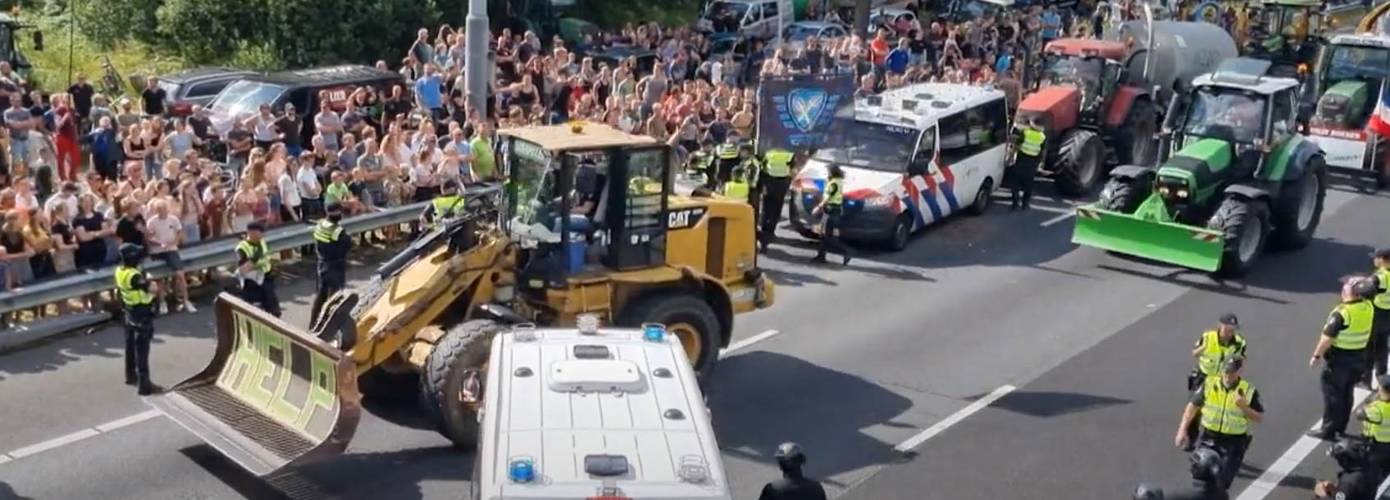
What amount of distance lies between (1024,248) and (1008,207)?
238 cm

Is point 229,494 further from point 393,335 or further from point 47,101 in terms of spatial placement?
point 47,101

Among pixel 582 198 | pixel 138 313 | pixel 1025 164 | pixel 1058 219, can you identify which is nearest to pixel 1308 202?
pixel 1058 219

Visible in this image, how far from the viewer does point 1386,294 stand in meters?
14.1

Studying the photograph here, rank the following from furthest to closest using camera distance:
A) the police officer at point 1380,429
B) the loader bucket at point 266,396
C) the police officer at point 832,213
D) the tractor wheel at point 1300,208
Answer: the tractor wheel at point 1300,208, the police officer at point 832,213, the police officer at point 1380,429, the loader bucket at point 266,396

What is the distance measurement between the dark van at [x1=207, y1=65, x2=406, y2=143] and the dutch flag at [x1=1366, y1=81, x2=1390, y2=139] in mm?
14967

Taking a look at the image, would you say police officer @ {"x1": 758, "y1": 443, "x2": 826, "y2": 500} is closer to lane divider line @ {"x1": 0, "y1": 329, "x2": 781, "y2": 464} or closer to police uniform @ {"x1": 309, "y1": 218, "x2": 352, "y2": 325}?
lane divider line @ {"x1": 0, "y1": 329, "x2": 781, "y2": 464}

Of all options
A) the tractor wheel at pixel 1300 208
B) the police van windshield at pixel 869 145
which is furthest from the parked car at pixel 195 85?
the tractor wheel at pixel 1300 208

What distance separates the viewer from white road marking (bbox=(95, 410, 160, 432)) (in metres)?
12.8

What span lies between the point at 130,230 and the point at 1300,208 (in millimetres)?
13720

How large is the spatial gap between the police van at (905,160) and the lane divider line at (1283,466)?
22.1 feet

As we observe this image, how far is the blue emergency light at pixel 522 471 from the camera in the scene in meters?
7.64

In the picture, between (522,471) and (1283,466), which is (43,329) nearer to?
(522,471)

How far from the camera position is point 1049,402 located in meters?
14.4

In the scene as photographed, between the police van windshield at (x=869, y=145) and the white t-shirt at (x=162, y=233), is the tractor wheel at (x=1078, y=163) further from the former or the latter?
the white t-shirt at (x=162, y=233)
